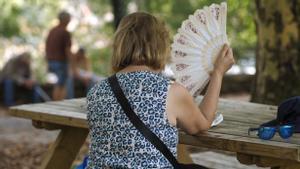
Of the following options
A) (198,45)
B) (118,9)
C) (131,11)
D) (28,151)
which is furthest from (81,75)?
(198,45)

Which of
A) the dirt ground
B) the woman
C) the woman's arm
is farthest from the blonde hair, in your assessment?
the dirt ground

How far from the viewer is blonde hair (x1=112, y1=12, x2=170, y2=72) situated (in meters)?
3.09

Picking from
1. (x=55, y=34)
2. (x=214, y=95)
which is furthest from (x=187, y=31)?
(x=55, y=34)

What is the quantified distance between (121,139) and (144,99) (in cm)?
19

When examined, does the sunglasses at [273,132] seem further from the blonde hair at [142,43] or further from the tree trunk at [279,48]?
the tree trunk at [279,48]

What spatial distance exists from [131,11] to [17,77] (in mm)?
3804

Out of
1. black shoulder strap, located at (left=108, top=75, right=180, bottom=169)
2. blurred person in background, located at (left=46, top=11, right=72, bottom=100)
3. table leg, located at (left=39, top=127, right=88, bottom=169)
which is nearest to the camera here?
black shoulder strap, located at (left=108, top=75, right=180, bottom=169)

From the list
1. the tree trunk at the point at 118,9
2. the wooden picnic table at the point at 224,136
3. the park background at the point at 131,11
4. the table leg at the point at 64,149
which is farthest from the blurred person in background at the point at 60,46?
the table leg at the point at 64,149

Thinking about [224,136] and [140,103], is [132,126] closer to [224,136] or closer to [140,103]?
[140,103]

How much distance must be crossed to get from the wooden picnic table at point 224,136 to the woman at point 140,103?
191 mm

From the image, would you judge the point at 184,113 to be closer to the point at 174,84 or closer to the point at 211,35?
the point at 174,84

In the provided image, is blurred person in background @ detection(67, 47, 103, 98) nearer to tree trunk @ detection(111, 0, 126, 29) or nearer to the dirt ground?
the dirt ground

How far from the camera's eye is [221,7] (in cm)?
344

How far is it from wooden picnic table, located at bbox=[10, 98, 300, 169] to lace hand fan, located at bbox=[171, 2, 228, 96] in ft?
0.90
